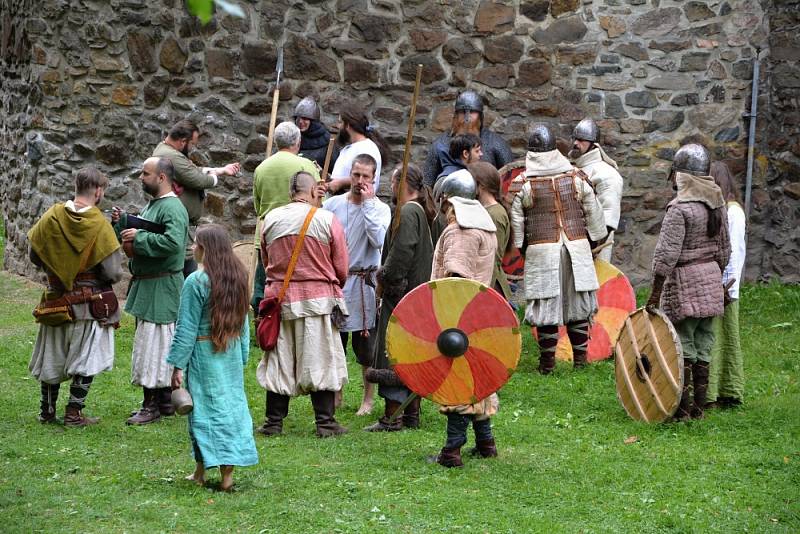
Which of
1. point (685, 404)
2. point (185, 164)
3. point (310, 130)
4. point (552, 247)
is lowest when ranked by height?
point (685, 404)

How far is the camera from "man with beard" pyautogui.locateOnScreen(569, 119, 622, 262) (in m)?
9.23

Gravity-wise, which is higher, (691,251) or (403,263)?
(691,251)

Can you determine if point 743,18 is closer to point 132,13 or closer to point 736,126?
point 736,126

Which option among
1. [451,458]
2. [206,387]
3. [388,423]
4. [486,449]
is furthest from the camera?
[388,423]

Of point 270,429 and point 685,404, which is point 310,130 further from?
point 685,404

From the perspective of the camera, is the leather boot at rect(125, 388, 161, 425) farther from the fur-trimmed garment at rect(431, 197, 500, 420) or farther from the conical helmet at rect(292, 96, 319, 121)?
the conical helmet at rect(292, 96, 319, 121)

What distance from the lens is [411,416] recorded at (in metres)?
7.25

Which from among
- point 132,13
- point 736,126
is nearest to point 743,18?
point 736,126

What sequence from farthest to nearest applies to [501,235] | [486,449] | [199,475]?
[501,235]
[486,449]
[199,475]

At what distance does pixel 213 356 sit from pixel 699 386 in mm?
3268

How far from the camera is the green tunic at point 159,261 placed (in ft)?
23.4

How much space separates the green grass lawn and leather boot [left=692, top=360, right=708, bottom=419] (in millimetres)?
109

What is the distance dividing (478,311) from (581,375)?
294cm

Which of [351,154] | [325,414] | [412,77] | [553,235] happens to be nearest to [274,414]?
[325,414]
